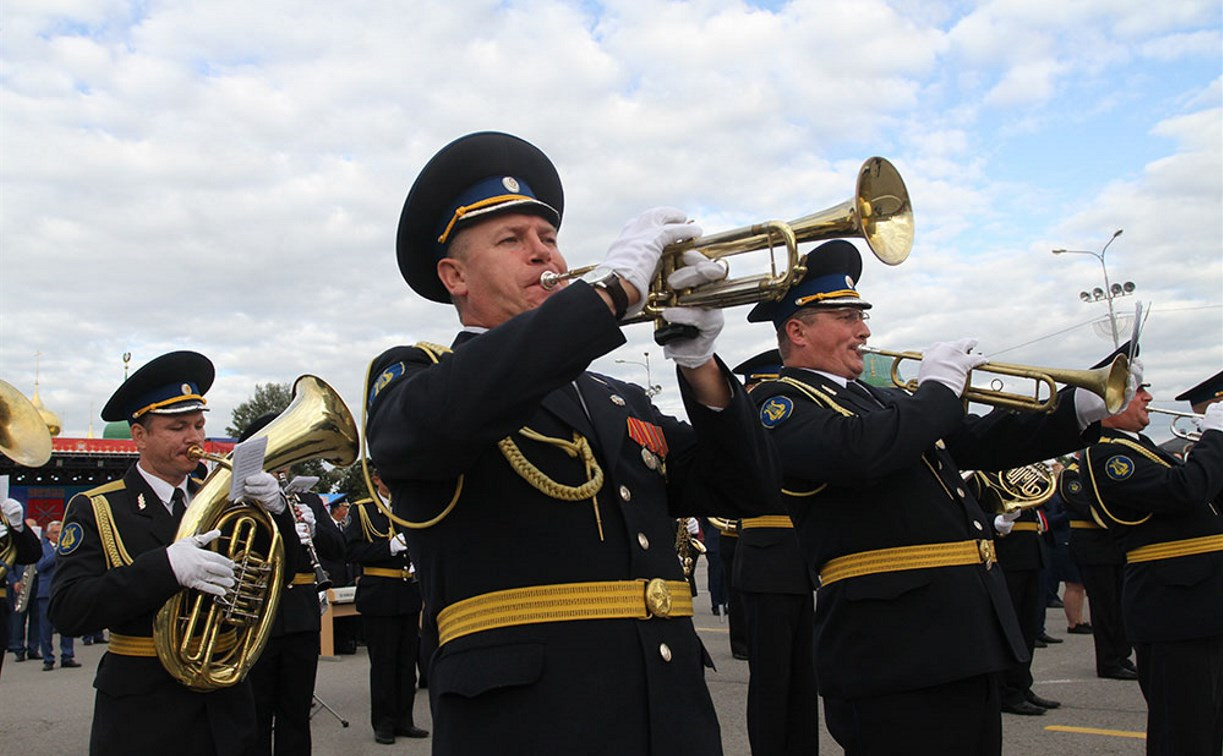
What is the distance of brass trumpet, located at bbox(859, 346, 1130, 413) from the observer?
409 cm

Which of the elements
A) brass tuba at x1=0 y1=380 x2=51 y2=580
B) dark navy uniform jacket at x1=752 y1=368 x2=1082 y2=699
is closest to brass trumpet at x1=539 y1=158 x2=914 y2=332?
dark navy uniform jacket at x1=752 y1=368 x2=1082 y2=699

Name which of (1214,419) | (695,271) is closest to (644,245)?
(695,271)

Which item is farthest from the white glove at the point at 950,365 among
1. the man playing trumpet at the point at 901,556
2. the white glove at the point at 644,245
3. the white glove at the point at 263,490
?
the white glove at the point at 263,490

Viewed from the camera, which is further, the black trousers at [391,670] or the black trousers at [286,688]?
the black trousers at [391,670]

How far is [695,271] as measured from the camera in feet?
7.23

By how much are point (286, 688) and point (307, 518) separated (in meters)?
1.57

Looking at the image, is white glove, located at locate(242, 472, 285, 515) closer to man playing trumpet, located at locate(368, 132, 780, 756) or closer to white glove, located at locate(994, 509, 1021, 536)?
man playing trumpet, located at locate(368, 132, 780, 756)

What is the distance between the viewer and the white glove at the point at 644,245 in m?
2.09

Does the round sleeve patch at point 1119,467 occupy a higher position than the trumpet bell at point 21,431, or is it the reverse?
the trumpet bell at point 21,431

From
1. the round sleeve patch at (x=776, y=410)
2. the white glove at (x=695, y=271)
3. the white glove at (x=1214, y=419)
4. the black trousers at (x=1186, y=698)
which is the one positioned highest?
the white glove at (x=695, y=271)

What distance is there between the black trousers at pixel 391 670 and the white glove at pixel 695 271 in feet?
22.7

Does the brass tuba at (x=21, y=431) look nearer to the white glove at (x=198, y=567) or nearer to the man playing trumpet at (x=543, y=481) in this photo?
the white glove at (x=198, y=567)

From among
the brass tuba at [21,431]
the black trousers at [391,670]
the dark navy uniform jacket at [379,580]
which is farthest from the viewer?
the dark navy uniform jacket at [379,580]

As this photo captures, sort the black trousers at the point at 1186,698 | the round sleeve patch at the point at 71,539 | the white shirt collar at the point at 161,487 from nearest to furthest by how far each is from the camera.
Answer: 1. the round sleeve patch at the point at 71,539
2. the white shirt collar at the point at 161,487
3. the black trousers at the point at 1186,698
